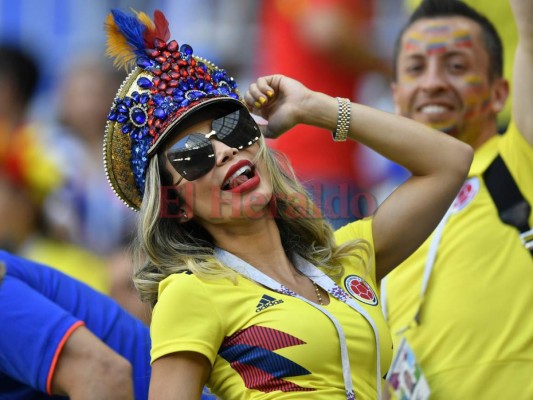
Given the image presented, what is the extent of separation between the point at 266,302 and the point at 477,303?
148cm

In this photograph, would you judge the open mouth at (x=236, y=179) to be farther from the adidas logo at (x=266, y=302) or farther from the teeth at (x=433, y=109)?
the teeth at (x=433, y=109)

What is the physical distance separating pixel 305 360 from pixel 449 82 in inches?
91.2

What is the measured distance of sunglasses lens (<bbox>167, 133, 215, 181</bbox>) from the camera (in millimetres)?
2939

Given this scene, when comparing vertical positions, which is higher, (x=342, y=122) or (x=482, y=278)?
(x=342, y=122)

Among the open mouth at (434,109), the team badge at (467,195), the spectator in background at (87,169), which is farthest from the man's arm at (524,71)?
the spectator in background at (87,169)

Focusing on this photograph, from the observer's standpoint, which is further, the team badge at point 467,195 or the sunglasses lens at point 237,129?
the team badge at point 467,195

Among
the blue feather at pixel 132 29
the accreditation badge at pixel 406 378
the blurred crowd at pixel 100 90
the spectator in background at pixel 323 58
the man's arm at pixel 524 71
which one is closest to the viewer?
the blue feather at pixel 132 29

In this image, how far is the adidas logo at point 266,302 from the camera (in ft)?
9.09

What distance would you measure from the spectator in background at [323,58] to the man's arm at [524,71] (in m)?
1.62

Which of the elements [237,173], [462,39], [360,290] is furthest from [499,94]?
[237,173]

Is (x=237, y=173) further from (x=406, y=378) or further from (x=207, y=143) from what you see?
(x=406, y=378)

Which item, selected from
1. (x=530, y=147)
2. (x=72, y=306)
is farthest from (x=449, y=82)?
(x=72, y=306)

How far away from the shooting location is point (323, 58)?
5703 millimetres

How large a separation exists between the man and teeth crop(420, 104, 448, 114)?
0.05 metres
